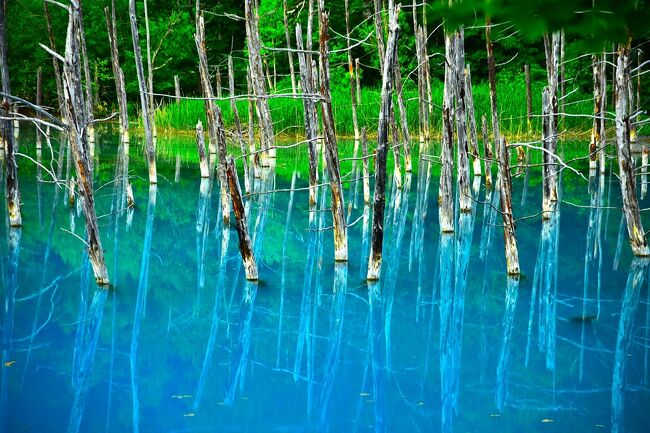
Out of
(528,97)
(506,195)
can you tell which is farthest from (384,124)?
(528,97)

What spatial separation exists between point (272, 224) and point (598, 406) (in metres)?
7.45

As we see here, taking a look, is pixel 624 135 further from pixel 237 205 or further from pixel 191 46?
pixel 191 46

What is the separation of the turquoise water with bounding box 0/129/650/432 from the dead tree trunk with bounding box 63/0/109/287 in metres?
0.42

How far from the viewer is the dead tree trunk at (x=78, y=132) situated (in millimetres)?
7281

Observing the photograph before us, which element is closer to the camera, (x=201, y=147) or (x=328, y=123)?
(x=328, y=123)

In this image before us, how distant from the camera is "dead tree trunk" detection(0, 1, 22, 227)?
9.56m

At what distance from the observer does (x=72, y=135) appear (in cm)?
728

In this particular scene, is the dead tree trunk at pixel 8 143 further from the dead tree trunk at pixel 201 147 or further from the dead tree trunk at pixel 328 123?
the dead tree trunk at pixel 328 123

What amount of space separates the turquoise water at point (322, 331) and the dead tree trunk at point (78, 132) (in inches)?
16.5

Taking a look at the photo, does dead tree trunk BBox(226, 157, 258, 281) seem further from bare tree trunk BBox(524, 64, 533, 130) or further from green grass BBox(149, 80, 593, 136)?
green grass BBox(149, 80, 593, 136)

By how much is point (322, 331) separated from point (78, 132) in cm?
304

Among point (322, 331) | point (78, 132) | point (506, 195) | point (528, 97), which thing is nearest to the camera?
point (322, 331)

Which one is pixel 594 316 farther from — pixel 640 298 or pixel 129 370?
pixel 129 370

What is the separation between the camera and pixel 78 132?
7.35 metres
